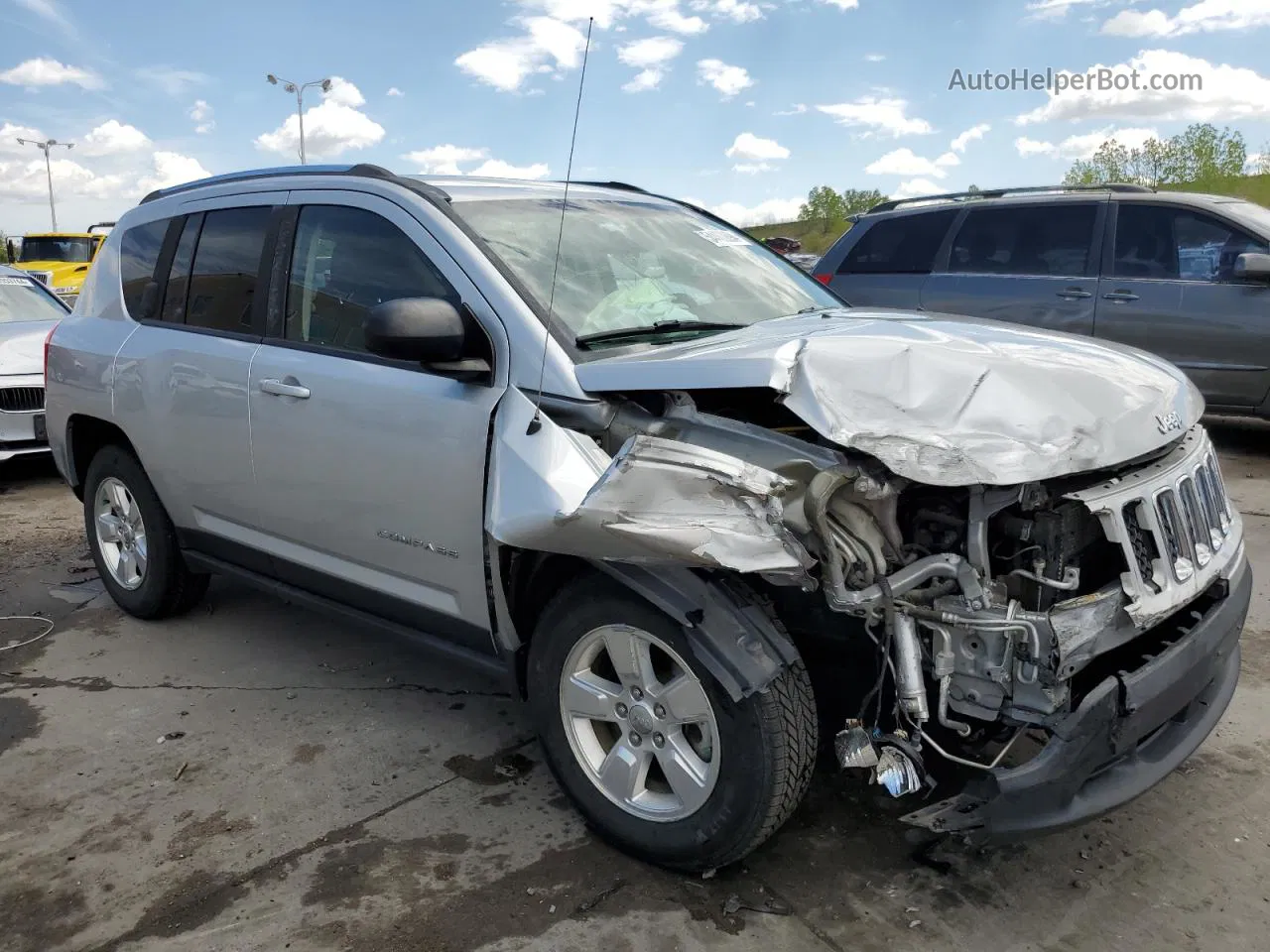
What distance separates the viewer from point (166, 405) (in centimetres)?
404

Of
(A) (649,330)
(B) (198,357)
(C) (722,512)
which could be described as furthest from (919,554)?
(B) (198,357)

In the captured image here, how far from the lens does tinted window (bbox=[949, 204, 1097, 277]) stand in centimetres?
741

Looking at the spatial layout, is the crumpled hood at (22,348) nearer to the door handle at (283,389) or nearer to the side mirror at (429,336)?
the door handle at (283,389)

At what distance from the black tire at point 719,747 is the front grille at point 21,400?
6133 mm

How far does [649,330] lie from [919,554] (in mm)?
1075

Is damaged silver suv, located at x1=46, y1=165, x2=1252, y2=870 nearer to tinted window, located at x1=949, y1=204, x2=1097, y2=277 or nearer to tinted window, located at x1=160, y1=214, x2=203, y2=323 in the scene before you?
tinted window, located at x1=160, y1=214, x2=203, y2=323

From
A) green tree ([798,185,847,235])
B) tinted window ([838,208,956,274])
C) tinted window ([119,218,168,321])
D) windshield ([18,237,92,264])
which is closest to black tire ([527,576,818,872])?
tinted window ([119,218,168,321])

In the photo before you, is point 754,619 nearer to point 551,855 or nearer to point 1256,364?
point 551,855

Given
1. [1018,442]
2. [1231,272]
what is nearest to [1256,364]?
[1231,272]

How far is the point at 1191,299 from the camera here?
23.0 ft

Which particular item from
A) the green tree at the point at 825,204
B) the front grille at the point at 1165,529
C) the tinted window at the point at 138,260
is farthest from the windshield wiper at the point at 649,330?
the green tree at the point at 825,204

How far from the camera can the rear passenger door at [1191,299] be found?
689 centimetres

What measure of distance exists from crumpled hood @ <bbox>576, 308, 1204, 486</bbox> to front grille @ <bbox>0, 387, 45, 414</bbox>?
20.4ft

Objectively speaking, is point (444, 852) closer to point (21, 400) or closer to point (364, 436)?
point (364, 436)
